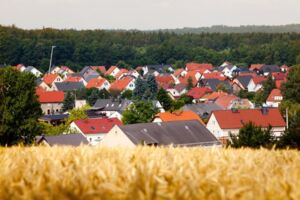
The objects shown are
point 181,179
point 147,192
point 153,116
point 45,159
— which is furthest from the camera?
point 153,116

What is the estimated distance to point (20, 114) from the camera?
38969mm

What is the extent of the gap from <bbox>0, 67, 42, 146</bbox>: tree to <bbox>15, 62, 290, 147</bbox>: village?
2.07 metres

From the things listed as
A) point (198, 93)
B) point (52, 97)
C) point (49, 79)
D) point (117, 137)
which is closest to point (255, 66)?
point (49, 79)

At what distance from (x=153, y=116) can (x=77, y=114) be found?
1068cm

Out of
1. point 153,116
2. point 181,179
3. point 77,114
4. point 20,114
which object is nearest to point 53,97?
point 77,114

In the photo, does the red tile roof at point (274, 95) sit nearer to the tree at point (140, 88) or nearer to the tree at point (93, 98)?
the tree at point (140, 88)

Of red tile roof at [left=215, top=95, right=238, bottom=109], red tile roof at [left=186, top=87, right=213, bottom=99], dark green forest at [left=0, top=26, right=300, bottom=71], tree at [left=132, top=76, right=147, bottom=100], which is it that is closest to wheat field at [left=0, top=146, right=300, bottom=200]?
red tile roof at [left=215, top=95, right=238, bottom=109]

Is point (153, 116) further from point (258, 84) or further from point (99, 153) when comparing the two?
point (258, 84)

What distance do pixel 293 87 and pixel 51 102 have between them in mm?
35495

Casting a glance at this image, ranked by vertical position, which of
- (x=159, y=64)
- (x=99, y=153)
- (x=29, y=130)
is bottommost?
(x=159, y=64)

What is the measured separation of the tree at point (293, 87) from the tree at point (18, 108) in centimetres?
5135

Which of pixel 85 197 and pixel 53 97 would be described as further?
pixel 53 97

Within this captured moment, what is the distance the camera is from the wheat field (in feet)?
19.5

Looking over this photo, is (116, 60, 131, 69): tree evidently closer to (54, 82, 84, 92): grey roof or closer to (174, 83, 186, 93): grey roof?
Answer: (174, 83, 186, 93): grey roof
